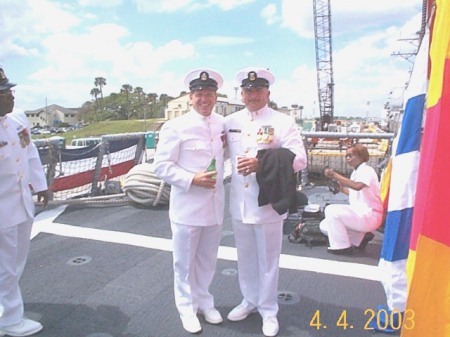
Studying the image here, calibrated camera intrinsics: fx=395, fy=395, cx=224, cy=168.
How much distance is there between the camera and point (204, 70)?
2467mm

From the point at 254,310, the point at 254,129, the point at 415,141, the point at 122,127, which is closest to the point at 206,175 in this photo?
the point at 254,129

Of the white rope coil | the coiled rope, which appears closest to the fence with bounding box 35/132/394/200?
the coiled rope

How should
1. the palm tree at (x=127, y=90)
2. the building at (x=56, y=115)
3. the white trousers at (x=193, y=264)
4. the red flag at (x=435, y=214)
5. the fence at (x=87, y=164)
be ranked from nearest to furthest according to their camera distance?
the red flag at (x=435, y=214) < the white trousers at (x=193, y=264) < the fence at (x=87, y=164) < the palm tree at (x=127, y=90) < the building at (x=56, y=115)

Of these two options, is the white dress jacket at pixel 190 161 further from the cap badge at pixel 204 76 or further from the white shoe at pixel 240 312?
the white shoe at pixel 240 312

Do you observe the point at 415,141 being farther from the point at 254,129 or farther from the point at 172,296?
the point at 172,296

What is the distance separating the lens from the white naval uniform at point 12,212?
92.0 inches

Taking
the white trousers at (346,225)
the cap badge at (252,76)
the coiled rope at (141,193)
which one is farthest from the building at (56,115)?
the cap badge at (252,76)

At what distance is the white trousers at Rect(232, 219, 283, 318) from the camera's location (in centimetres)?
250

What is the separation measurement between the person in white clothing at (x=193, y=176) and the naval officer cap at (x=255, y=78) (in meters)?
0.16

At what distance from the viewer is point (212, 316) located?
260cm

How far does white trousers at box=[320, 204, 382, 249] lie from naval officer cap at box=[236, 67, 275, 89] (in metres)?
1.75

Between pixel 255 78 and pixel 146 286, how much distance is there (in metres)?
1.83

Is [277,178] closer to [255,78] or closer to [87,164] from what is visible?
[255,78]

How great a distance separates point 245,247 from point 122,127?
62597 mm
